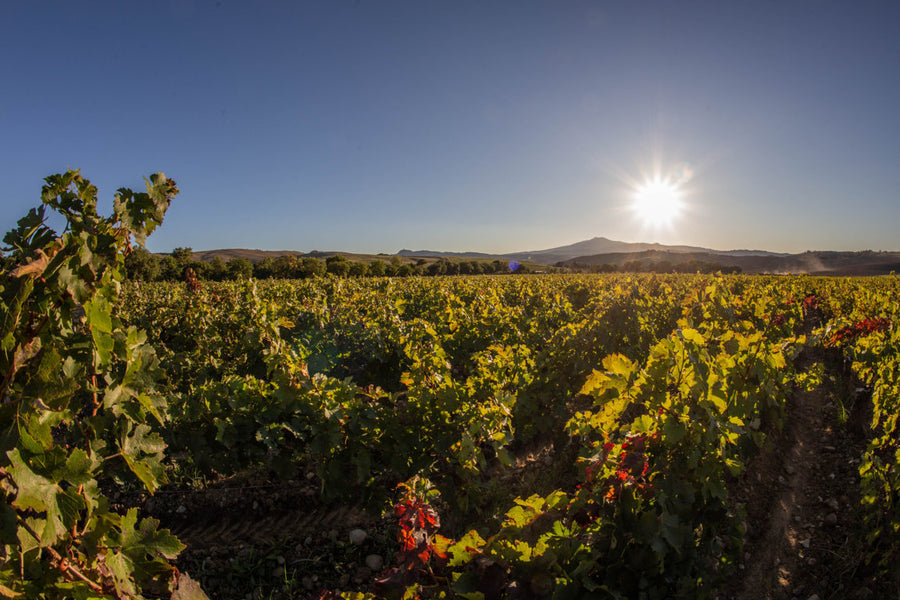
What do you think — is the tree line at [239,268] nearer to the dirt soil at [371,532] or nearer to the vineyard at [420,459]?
the vineyard at [420,459]

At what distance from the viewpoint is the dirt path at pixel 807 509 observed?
3098mm

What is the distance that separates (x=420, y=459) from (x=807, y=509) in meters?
3.69

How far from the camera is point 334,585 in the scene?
3283 mm

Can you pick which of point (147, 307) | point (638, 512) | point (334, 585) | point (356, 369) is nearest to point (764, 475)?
point (638, 512)

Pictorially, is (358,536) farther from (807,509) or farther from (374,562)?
(807,509)

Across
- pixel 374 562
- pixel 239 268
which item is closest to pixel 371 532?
pixel 374 562

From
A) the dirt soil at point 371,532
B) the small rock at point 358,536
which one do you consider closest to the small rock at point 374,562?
the dirt soil at point 371,532

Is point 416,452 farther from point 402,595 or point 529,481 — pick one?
point 402,595

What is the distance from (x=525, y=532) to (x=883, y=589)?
276cm

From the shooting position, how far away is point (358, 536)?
12.2ft

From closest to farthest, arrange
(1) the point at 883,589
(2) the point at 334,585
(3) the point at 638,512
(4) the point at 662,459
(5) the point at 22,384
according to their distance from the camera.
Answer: (5) the point at 22,384 < (3) the point at 638,512 < (4) the point at 662,459 < (1) the point at 883,589 < (2) the point at 334,585

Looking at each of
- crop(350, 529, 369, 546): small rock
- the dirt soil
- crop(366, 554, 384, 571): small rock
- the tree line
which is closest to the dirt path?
the dirt soil

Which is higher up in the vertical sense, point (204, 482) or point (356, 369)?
point (356, 369)

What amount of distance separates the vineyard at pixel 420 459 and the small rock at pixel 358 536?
0.03ft
